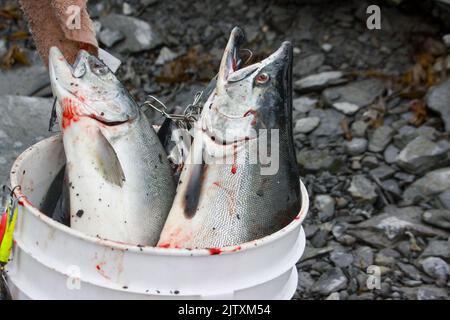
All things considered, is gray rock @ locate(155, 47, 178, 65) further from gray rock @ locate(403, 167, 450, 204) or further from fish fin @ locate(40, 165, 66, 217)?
fish fin @ locate(40, 165, 66, 217)

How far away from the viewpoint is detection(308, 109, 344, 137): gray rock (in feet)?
13.9

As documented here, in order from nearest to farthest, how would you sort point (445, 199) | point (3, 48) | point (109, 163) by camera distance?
point (109, 163) < point (445, 199) < point (3, 48)

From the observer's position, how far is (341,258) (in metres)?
3.44

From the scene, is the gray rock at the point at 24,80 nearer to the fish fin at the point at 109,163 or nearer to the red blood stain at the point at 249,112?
the fish fin at the point at 109,163

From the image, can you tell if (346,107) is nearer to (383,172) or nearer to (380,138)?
(380,138)

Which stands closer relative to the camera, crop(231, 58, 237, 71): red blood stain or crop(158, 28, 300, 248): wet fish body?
crop(158, 28, 300, 248): wet fish body

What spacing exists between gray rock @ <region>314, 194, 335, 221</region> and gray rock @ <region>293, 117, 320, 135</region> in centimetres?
54

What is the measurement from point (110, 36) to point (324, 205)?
6.65 ft

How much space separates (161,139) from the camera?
8.55 feet

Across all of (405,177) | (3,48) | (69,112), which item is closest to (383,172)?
(405,177)

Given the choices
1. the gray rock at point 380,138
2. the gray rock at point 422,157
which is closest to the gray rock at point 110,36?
the gray rock at point 380,138

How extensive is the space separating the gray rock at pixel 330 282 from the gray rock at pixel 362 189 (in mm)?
542

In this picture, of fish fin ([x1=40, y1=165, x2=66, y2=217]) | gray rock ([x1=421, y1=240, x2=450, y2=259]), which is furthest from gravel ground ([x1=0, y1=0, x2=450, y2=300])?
fish fin ([x1=40, y1=165, x2=66, y2=217])
